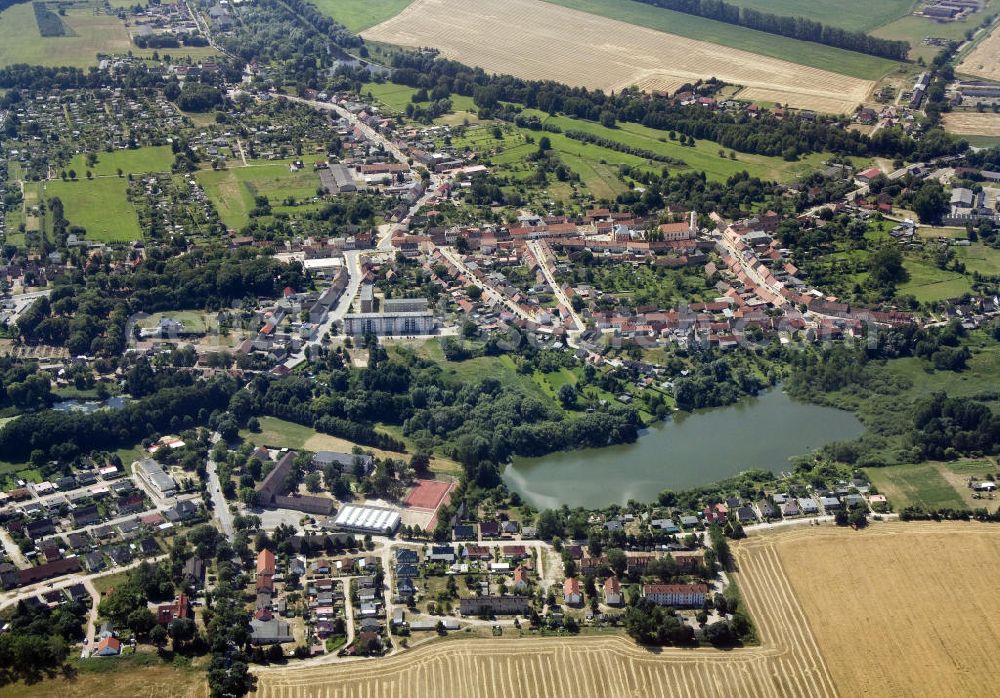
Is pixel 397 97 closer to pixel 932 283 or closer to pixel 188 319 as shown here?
pixel 188 319

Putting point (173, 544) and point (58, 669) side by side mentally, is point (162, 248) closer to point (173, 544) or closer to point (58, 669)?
point (173, 544)

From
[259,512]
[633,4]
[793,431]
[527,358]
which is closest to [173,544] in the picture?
[259,512]

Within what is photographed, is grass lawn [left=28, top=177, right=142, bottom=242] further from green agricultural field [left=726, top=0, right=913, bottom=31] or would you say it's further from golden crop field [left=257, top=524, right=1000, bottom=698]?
green agricultural field [left=726, top=0, right=913, bottom=31]

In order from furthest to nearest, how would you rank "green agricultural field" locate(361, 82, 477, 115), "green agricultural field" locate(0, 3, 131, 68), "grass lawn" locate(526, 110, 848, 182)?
1. "green agricultural field" locate(0, 3, 131, 68)
2. "green agricultural field" locate(361, 82, 477, 115)
3. "grass lawn" locate(526, 110, 848, 182)

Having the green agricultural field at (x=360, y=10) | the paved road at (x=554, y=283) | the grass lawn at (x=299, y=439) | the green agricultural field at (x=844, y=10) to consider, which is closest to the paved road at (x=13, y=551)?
the grass lawn at (x=299, y=439)

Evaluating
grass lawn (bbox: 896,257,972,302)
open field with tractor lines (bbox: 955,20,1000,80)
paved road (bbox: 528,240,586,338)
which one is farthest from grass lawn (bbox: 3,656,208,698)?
open field with tractor lines (bbox: 955,20,1000,80)

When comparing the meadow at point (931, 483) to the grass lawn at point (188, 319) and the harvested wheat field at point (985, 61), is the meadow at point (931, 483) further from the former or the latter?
the harvested wheat field at point (985, 61)
